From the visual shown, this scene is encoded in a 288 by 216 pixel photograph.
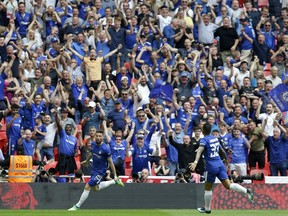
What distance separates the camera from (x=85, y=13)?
3462 centimetres

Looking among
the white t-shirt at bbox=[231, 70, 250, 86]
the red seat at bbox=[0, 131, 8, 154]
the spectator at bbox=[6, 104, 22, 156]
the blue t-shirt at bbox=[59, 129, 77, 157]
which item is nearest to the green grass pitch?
the blue t-shirt at bbox=[59, 129, 77, 157]

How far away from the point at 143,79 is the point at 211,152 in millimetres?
8524

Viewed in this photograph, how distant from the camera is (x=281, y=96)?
103ft

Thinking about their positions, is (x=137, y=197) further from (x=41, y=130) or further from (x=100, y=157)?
(x=41, y=130)

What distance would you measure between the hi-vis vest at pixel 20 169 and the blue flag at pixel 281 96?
28.1 feet

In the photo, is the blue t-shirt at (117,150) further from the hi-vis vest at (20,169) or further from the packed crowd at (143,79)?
the hi-vis vest at (20,169)

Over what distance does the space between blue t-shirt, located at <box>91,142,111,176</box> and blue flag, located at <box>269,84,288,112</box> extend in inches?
302

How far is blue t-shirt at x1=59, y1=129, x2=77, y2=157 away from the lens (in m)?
28.9

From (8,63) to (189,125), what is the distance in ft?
19.7

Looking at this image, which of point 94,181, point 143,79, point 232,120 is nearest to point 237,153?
point 232,120

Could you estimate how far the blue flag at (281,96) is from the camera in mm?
31359

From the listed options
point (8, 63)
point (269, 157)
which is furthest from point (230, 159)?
point (8, 63)

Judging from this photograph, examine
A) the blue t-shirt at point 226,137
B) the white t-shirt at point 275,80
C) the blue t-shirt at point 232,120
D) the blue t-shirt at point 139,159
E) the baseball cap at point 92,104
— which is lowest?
the blue t-shirt at point 139,159

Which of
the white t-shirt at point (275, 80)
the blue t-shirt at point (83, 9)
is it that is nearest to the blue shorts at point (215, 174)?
the white t-shirt at point (275, 80)
